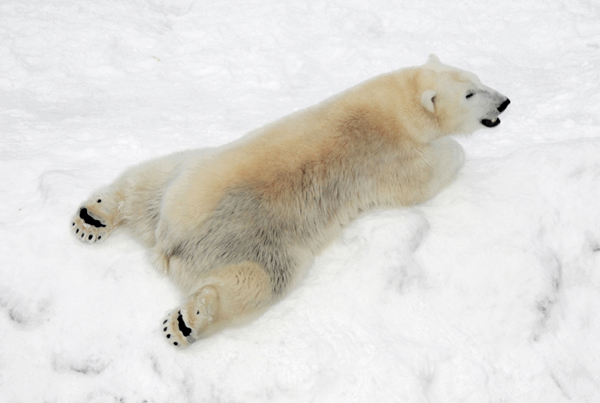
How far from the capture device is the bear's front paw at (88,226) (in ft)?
11.3

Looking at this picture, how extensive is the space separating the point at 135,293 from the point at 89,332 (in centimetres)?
34

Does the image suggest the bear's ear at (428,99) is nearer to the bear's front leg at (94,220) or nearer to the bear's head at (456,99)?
→ the bear's head at (456,99)

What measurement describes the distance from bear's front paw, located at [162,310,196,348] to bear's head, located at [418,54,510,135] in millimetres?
2178

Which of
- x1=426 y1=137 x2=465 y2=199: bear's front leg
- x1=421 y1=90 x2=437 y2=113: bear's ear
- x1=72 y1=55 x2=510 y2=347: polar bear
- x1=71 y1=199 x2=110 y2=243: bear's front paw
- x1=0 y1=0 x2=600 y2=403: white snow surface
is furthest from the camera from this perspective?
x1=426 y1=137 x2=465 y2=199: bear's front leg

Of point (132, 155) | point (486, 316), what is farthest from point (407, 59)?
point (486, 316)

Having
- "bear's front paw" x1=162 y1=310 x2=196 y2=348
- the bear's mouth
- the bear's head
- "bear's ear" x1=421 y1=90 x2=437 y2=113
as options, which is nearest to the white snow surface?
"bear's front paw" x1=162 y1=310 x2=196 y2=348

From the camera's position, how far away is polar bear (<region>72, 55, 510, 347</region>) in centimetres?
312

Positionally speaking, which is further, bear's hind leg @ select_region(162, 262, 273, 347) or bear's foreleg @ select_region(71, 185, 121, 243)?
bear's foreleg @ select_region(71, 185, 121, 243)

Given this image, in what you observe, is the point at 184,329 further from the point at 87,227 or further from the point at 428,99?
the point at 428,99

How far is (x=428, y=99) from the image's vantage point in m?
3.64

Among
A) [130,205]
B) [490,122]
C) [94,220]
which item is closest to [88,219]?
[94,220]

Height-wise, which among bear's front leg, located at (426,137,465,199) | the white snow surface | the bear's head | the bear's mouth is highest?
the bear's head

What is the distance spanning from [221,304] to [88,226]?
116 cm

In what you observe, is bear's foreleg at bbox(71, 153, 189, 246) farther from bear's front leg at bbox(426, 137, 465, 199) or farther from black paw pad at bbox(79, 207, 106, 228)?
bear's front leg at bbox(426, 137, 465, 199)
